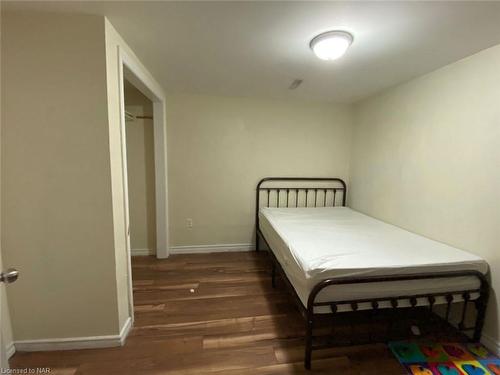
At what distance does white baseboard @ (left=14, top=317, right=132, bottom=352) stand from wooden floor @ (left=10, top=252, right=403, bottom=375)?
34mm

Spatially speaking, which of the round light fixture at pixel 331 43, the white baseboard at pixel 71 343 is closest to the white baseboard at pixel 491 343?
the round light fixture at pixel 331 43

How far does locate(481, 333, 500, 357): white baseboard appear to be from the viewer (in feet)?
5.36

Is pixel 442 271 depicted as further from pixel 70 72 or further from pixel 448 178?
pixel 70 72

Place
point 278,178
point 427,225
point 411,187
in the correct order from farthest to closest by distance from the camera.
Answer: point 278,178 < point 411,187 < point 427,225

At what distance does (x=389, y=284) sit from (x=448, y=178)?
1.16m

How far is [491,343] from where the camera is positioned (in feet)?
5.49

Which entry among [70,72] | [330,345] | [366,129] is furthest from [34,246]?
[366,129]

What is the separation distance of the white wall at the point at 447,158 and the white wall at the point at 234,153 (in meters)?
0.75

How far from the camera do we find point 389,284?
4.97 ft

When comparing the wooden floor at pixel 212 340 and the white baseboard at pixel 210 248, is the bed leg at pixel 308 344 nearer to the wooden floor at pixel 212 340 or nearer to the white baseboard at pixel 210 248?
the wooden floor at pixel 212 340

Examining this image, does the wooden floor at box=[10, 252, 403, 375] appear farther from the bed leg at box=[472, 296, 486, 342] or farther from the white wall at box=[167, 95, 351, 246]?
the white wall at box=[167, 95, 351, 246]

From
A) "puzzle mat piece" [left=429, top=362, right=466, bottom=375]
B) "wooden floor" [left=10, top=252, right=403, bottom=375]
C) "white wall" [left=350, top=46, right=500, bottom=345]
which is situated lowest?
"wooden floor" [left=10, top=252, right=403, bottom=375]

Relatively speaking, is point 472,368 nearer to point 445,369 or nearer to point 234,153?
point 445,369

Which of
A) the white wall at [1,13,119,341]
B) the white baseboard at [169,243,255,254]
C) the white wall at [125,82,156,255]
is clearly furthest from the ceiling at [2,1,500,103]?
the white baseboard at [169,243,255,254]
